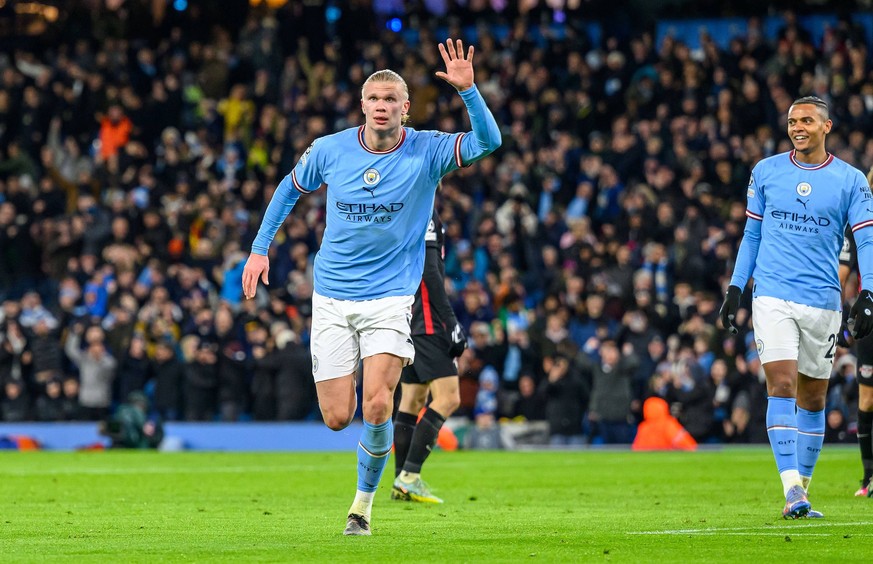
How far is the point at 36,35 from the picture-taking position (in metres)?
33.7

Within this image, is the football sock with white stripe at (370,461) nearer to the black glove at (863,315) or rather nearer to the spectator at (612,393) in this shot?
the black glove at (863,315)

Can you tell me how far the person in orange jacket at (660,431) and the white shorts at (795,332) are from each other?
11799 millimetres

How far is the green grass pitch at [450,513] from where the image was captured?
7.85 metres

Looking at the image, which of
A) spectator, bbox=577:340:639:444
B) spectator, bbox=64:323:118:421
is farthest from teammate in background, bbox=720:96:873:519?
spectator, bbox=64:323:118:421

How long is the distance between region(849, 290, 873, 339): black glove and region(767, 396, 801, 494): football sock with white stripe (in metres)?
0.71

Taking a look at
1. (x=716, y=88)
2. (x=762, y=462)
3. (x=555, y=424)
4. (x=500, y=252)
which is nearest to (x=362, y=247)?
(x=762, y=462)

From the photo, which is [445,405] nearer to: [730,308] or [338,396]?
[730,308]

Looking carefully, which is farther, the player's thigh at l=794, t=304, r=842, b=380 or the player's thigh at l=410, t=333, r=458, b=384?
the player's thigh at l=410, t=333, r=458, b=384

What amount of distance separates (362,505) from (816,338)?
3.48 m

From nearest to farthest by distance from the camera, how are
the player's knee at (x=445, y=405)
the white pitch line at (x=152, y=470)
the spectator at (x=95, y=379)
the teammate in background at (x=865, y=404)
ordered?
the teammate in background at (x=865, y=404) < the player's knee at (x=445, y=405) < the white pitch line at (x=152, y=470) < the spectator at (x=95, y=379)

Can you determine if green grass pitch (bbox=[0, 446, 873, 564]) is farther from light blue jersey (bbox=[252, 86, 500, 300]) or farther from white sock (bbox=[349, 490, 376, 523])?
light blue jersey (bbox=[252, 86, 500, 300])

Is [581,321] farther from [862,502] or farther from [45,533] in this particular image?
[45,533]

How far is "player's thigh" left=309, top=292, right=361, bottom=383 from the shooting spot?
29.7 ft

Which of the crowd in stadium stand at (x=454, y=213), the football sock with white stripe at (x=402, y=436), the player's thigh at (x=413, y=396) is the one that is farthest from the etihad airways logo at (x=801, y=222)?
the crowd in stadium stand at (x=454, y=213)
